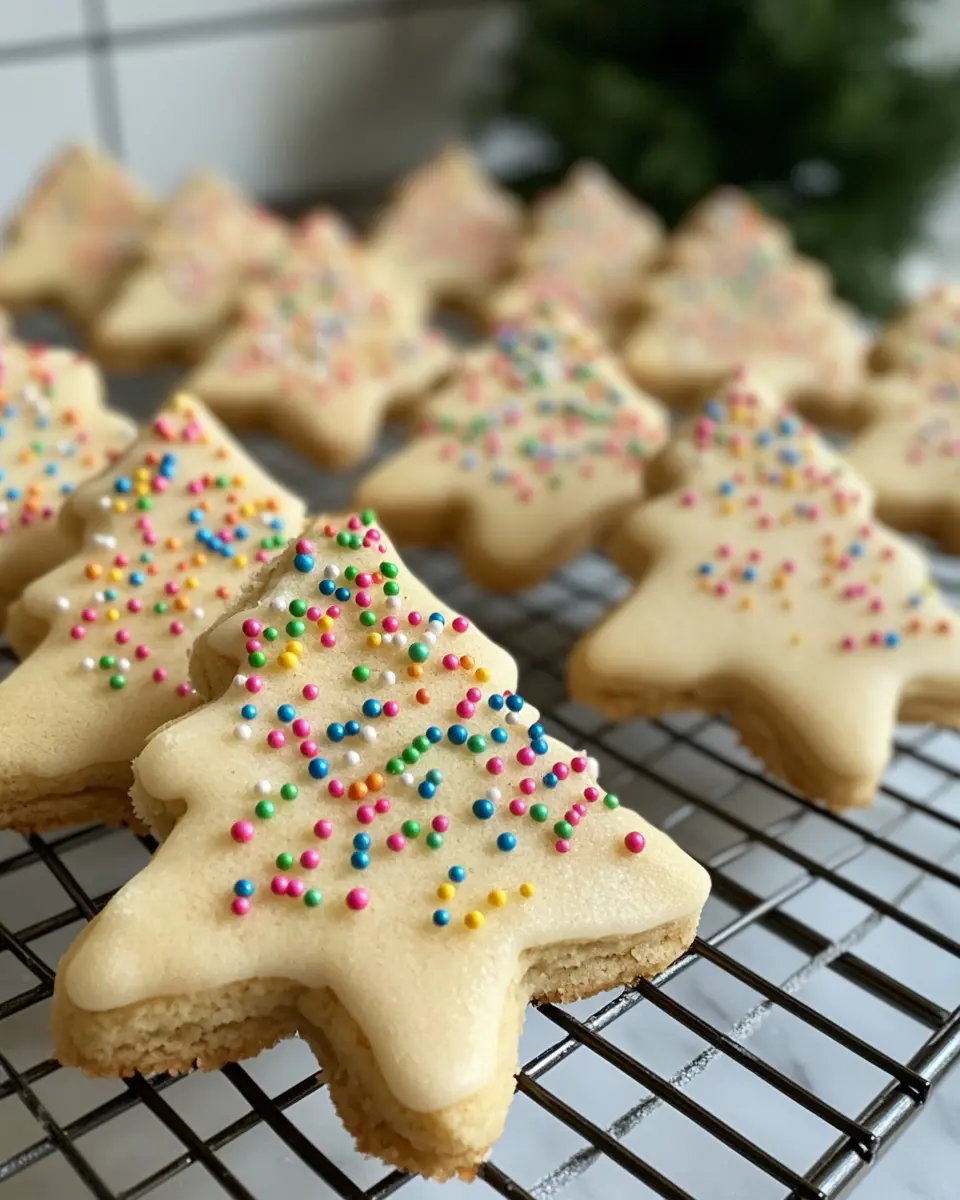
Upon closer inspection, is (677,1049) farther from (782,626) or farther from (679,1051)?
(782,626)

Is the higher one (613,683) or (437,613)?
(437,613)

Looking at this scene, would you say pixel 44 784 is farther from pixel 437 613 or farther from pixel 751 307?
pixel 751 307

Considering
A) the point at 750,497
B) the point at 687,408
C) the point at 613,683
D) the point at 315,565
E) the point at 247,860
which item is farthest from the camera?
the point at 687,408

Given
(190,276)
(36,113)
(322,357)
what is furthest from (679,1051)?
(36,113)

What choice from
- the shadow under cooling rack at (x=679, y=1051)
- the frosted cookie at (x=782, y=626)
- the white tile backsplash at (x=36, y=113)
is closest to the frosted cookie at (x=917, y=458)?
the frosted cookie at (x=782, y=626)

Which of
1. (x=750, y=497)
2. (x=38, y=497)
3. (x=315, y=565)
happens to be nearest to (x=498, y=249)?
(x=750, y=497)

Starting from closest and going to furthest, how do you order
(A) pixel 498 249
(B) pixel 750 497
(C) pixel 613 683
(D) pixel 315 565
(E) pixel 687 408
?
(D) pixel 315 565, (C) pixel 613 683, (B) pixel 750 497, (E) pixel 687 408, (A) pixel 498 249

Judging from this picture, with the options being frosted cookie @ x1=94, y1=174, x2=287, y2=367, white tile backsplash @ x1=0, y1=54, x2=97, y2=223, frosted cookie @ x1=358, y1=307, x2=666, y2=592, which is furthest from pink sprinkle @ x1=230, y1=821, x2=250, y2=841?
white tile backsplash @ x1=0, y1=54, x2=97, y2=223

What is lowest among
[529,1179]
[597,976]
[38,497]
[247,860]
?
[529,1179]
